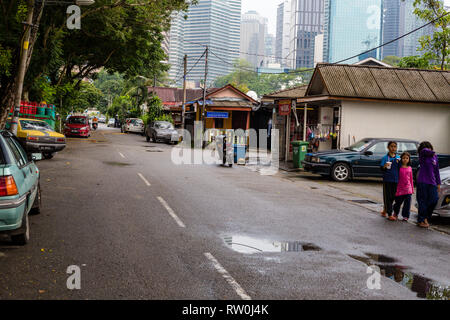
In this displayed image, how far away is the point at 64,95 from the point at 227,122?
14.9m

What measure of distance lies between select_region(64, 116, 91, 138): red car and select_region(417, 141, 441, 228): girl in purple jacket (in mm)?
30502

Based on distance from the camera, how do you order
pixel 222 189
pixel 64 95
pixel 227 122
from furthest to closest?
pixel 227 122
pixel 64 95
pixel 222 189

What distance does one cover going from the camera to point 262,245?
7.03 m

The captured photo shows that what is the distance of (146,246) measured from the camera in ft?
21.7

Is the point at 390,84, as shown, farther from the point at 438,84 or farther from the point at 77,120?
the point at 77,120

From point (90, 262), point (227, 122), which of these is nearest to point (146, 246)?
point (90, 262)

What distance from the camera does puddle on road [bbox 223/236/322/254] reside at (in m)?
6.76

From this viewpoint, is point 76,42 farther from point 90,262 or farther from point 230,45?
point 230,45

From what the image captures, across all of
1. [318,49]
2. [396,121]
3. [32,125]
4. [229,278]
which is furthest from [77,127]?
[318,49]

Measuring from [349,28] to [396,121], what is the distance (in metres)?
143

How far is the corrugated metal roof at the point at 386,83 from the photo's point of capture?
21312mm

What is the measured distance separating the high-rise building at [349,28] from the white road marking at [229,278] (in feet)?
488

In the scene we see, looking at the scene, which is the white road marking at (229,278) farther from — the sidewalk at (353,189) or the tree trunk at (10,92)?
the tree trunk at (10,92)

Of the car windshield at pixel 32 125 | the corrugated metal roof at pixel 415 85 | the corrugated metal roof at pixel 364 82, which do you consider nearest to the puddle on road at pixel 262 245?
the car windshield at pixel 32 125
